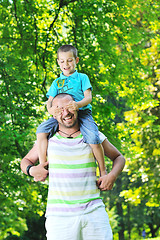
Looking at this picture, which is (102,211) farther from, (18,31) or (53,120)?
(18,31)

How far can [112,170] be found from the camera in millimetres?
2941

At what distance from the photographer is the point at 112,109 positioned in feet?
32.0

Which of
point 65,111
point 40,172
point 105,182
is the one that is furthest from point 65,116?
point 105,182

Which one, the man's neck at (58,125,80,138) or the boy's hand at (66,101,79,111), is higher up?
the boy's hand at (66,101,79,111)

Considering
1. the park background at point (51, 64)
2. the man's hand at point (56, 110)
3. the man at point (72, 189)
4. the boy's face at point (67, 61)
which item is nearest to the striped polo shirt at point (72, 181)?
the man at point (72, 189)

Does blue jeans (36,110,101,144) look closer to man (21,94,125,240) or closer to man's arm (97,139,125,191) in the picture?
man (21,94,125,240)

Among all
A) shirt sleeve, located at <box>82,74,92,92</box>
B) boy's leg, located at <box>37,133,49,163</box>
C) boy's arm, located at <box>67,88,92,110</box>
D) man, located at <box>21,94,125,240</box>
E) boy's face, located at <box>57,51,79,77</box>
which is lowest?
man, located at <box>21,94,125,240</box>

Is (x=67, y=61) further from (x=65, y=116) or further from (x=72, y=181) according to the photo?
(x=72, y=181)

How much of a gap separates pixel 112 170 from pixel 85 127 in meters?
0.35

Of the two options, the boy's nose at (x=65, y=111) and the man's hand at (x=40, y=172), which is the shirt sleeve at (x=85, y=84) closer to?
the boy's nose at (x=65, y=111)

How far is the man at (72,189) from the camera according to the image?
8.75 ft

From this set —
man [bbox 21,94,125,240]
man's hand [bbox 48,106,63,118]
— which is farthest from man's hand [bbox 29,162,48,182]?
man's hand [bbox 48,106,63,118]

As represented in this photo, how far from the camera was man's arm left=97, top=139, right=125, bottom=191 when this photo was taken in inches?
112

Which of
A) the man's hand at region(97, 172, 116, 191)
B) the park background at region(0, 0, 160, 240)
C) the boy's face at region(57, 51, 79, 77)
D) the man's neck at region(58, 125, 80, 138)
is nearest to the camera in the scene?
the man's hand at region(97, 172, 116, 191)
